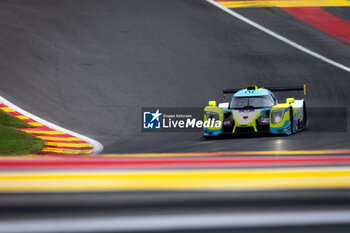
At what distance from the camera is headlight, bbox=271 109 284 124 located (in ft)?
34.1

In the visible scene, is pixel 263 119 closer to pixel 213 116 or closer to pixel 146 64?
pixel 213 116

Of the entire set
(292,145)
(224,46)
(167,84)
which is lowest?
(292,145)

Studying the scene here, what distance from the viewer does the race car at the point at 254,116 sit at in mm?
10445

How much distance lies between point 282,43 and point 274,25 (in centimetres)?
197

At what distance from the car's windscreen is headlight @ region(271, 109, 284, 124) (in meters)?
0.43

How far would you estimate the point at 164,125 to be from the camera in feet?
40.1

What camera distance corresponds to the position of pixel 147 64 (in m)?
18.2

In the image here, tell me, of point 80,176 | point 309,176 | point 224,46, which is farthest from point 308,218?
point 224,46

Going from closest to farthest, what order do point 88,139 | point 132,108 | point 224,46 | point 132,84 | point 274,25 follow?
point 88,139 < point 132,108 < point 132,84 < point 224,46 < point 274,25

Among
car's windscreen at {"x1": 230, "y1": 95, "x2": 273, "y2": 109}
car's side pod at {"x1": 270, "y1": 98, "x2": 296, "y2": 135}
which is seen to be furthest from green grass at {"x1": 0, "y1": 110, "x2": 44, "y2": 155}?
car's side pod at {"x1": 270, "y1": 98, "x2": 296, "y2": 135}

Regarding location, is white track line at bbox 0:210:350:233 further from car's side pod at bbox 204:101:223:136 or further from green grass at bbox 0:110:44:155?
car's side pod at bbox 204:101:223:136

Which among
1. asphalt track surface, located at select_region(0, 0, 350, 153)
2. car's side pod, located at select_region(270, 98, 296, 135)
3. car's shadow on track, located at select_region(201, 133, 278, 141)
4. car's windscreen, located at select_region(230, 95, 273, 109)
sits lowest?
car's shadow on track, located at select_region(201, 133, 278, 141)

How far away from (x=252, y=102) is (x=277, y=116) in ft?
2.58

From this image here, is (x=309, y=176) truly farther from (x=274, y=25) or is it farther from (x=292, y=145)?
(x=274, y=25)
